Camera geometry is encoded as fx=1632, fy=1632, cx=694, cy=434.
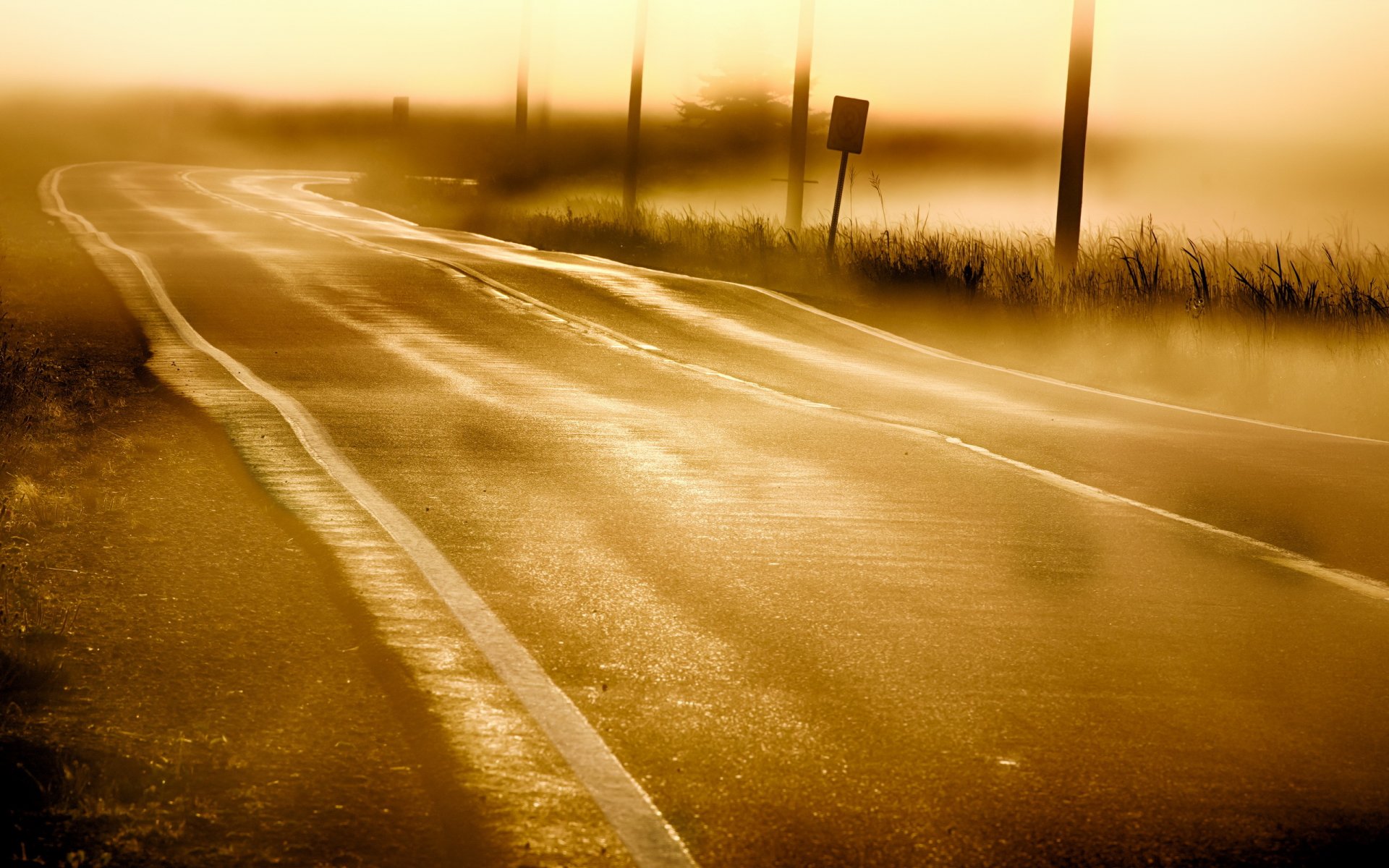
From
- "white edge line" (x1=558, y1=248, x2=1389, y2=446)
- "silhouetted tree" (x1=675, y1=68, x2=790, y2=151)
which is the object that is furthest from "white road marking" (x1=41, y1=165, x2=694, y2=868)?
"silhouetted tree" (x1=675, y1=68, x2=790, y2=151)

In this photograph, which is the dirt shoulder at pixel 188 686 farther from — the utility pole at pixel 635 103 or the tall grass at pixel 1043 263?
the utility pole at pixel 635 103

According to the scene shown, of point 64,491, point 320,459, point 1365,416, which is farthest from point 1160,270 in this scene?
point 64,491

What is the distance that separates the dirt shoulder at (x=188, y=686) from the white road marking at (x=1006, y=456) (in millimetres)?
4171

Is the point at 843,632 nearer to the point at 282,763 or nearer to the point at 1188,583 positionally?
the point at 1188,583

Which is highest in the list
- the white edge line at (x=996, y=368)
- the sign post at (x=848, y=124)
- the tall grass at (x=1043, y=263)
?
the sign post at (x=848, y=124)

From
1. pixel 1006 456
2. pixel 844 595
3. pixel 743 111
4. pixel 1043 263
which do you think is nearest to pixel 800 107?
pixel 1043 263

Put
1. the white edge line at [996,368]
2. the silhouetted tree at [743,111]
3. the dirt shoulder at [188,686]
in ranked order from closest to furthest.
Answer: the dirt shoulder at [188,686] → the white edge line at [996,368] → the silhouetted tree at [743,111]

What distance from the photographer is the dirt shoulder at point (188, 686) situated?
399 centimetres

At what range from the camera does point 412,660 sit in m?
5.41

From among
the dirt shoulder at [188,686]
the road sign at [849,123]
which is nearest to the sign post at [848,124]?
the road sign at [849,123]

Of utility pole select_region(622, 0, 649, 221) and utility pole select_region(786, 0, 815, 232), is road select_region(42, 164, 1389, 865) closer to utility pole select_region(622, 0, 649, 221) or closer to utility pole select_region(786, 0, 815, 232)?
utility pole select_region(786, 0, 815, 232)

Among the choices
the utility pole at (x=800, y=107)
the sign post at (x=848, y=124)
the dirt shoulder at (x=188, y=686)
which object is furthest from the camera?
the utility pole at (x=800, y=107)

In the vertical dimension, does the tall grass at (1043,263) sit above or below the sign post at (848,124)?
below

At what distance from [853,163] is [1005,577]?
223 ft
